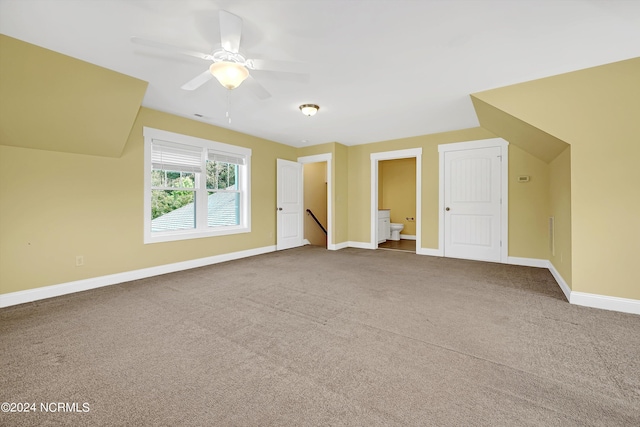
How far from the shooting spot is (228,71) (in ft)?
7.35

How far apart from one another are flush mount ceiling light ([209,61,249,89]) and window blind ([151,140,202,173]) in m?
2.45

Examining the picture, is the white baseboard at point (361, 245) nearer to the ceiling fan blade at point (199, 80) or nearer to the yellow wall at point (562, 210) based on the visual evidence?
the yellow wall at point (562, 210)

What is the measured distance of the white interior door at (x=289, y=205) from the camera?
19.9 ft

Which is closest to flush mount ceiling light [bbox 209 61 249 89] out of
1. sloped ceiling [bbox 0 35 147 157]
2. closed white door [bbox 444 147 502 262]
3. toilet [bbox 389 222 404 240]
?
sloped ceiling [bbox 0 35 147 157]

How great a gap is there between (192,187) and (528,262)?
596cm

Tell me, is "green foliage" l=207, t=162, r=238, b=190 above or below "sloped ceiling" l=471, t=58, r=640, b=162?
below

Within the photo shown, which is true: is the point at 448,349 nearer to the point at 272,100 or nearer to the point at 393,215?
the point at 272,100

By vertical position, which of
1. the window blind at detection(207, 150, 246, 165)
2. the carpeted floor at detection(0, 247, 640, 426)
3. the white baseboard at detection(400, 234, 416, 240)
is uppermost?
the window blind at detection(207, 150, 246, 165)

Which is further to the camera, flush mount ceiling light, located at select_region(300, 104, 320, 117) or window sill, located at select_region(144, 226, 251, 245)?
window sill, located at select_region(144, 226, 251, 245)


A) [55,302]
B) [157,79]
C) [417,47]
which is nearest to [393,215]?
[417,47]

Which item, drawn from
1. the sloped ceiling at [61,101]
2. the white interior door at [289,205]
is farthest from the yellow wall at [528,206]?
the sloped ceiling at [61,101]

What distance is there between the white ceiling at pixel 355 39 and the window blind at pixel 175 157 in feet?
2.58

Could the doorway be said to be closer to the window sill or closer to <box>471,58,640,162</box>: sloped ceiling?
the window sill

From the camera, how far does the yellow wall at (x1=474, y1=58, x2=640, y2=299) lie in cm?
258
